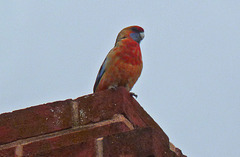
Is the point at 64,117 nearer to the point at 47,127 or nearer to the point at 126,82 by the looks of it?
the point at 47,127

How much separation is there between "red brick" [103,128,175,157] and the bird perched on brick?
7.37 feet

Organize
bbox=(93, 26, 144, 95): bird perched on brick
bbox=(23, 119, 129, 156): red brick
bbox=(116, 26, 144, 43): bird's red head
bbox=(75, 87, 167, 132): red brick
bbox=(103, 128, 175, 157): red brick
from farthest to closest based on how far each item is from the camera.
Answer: bbox=(116, 26, 144, 43): bird's red head, bbox=(93, 26, 144, 95): bird perched on brick, bbox=(75, 87, 167, 132): red brick, bbox=(23, 119, 129, 156): red brick, bbox=(103, 128, 175, 157): red brick

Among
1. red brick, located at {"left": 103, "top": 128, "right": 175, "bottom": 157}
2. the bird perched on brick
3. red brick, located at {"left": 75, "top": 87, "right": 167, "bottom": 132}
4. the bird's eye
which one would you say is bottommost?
red brick, located at {"left": 103, "top": 128, "right": 175, "bottom": 157}

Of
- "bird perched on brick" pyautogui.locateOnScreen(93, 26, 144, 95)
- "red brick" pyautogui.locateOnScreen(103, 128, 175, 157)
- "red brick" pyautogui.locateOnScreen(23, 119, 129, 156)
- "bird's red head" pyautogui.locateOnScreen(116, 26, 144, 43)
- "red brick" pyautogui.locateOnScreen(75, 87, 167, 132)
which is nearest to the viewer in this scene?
"red brick" pyautogui.locateOnScreen(103, 128, 175, 157)

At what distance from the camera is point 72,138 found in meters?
2.18

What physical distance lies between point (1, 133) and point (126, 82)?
212 centimetres

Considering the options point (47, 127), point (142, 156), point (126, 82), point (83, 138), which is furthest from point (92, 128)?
point (126, 82)

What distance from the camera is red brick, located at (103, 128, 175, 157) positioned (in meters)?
1.88

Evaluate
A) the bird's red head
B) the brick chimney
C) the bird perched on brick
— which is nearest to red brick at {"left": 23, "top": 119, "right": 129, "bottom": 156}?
the brick chimney

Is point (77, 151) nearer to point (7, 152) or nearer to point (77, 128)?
point (77, 128)

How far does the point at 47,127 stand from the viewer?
7.42ft

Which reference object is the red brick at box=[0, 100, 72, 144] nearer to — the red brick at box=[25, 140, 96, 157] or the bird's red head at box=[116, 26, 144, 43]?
the red brick at box=[25, 140, 96, 157]

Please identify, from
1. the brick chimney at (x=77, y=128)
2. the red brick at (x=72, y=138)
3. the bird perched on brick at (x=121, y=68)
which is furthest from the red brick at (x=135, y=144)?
the bird perched on brick at (x=121, y=68)

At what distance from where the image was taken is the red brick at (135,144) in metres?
1.88
